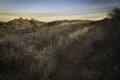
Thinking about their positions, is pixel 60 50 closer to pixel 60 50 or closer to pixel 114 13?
pixel 60 50

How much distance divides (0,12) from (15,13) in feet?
0.53

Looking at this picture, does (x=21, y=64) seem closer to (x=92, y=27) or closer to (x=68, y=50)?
(x=68, y=50)

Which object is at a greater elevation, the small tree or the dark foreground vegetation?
the small tree

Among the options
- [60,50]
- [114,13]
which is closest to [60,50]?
[60,50]

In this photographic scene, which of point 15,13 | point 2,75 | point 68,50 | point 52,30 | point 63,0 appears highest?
point 63,0

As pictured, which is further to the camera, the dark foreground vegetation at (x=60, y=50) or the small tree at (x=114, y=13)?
the small tree at (x=114, y=13)

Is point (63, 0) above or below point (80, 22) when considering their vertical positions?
above

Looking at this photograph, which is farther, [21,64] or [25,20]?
[25,20]

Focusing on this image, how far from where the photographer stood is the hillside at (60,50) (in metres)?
2.14

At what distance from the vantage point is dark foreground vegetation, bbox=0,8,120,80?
214 cm

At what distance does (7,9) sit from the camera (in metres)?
2.30

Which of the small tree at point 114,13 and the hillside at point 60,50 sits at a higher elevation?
the small tree at point 114,13

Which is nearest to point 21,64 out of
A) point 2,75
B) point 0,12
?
point 2,75

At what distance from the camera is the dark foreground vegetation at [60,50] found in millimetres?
2143
